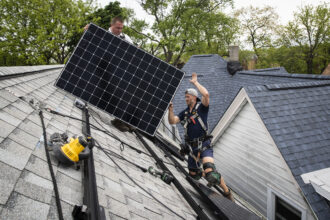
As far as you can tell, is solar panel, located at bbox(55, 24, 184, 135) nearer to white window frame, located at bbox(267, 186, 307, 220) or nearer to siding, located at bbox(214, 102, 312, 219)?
siding, located at bbox(214, 102, 312, 219)

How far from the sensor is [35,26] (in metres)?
26.5

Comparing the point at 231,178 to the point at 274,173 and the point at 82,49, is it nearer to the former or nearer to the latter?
the point at 274,173

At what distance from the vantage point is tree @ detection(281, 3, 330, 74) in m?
30.8

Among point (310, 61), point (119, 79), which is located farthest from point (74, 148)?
point (310, 61)

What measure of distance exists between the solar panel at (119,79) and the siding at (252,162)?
17.0 feet

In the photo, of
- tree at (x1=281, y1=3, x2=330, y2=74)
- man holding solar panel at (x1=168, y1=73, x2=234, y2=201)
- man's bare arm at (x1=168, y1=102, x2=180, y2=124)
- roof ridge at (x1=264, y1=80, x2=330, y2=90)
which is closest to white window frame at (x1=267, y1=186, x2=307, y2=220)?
man holding solar panel at (x1=168, y1=73, x2=234, y2=201)

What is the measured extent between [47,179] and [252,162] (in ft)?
29.2

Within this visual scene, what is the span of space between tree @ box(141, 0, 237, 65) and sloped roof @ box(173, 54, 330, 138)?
1241 centimetres

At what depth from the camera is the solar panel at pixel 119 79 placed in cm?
473

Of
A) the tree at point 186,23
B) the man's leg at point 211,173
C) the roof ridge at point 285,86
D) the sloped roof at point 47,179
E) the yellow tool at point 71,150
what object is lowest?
the sloped roof at point 47,179

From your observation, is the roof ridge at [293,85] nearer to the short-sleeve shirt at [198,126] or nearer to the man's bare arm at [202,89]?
the short-sleeve shirt at [198,126]

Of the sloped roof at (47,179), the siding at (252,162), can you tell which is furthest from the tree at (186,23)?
the sloped roof at (47,179)

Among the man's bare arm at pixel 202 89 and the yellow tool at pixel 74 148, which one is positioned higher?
the man's bare arm at pixel 202 89

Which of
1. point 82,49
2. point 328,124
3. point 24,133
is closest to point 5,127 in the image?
point 24,133
